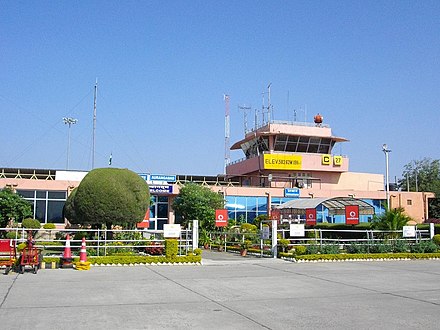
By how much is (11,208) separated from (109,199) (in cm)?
1589

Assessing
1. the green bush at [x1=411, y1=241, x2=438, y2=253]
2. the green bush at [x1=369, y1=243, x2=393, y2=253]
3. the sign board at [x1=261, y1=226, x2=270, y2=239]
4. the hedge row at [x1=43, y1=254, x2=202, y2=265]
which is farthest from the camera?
the green bush at [x1=411, y1=241, x2=438, y2=253]

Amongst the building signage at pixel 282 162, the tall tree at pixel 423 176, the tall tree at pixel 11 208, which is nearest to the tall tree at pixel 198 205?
the tall tree at pixel 11 208

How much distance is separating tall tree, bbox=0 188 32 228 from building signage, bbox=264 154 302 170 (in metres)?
24.6

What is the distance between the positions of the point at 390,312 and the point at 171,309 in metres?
4.18

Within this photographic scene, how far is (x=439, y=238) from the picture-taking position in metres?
27.0

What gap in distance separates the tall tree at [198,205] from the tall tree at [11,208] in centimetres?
1095

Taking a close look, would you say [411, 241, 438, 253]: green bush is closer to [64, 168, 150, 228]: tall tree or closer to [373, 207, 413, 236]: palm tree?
[373, 207, 413, 236]: palm tree

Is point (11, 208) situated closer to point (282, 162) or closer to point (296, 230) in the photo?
point (296, 230)

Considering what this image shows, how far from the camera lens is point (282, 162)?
52750mm

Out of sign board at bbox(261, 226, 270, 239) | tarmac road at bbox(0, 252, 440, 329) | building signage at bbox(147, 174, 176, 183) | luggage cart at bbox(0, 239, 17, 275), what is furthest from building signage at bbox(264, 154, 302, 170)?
luggage cart at bbox(0, 239, 17, 275)

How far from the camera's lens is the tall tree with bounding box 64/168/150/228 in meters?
22.2

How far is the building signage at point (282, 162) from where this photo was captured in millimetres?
52312

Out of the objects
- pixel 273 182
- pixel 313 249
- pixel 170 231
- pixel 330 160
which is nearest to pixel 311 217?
pixel 313 249

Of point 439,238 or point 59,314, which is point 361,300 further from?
point 439,238
